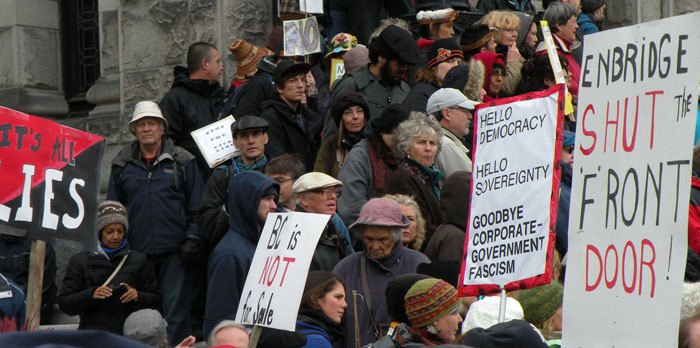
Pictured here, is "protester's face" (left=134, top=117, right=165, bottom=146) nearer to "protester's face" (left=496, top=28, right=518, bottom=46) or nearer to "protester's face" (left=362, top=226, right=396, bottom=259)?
"protester's face" (left=362, top=226, right=396, bottom=259)

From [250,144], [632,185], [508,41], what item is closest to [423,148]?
[250,144]

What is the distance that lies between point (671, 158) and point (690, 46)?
0.39 metres

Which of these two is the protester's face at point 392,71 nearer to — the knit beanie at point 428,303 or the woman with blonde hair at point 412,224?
the woman with blonde hair at point 412,224

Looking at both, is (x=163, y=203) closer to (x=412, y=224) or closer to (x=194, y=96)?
(x=194, y=96)

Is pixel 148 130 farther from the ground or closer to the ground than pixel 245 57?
closer to the ground

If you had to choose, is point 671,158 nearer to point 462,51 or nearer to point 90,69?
point 462,51

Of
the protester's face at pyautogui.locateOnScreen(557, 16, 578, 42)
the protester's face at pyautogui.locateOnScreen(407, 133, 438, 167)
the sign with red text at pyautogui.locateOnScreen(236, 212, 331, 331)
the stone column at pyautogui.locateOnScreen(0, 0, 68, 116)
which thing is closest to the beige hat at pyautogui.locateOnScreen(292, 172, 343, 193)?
the protester's face at pyautogui.locateOnScreen(407, 133, 438, 167)

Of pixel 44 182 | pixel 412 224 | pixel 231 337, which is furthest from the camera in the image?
pixel 412 224

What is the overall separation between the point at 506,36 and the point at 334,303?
17.0 ft

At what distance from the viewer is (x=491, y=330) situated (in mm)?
5812

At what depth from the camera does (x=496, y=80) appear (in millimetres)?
11594

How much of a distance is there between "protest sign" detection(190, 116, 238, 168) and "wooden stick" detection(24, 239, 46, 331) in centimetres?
277

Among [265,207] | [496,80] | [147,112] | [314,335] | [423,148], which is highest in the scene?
[496,80]

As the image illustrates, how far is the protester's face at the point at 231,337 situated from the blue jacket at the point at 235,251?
5.32ft
